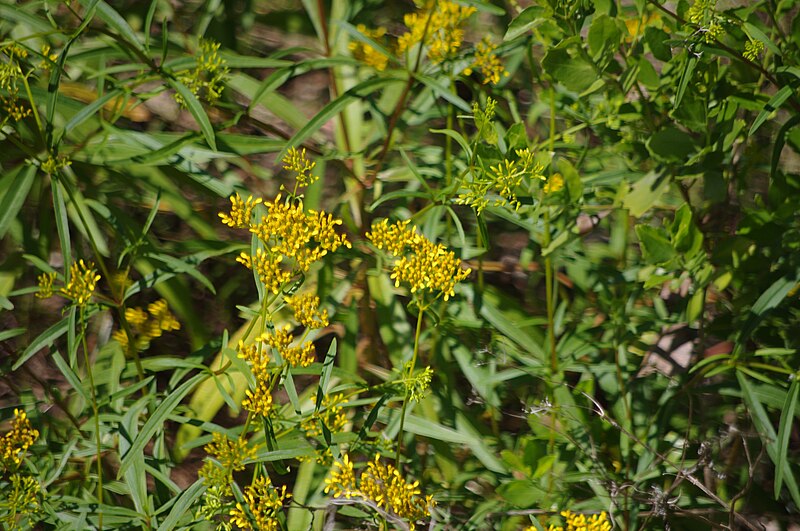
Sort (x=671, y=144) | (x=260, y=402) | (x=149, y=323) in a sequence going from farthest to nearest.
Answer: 1. (x=149, y=323)
2. (x=671, y=144)
3. (x=260, y=402)

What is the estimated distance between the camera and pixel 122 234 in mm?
1722

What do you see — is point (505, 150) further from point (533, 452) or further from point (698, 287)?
point (533, 452)

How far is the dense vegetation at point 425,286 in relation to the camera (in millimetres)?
1260

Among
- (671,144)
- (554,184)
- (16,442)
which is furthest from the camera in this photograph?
(554,184)

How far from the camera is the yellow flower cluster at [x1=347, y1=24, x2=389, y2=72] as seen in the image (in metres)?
1.85

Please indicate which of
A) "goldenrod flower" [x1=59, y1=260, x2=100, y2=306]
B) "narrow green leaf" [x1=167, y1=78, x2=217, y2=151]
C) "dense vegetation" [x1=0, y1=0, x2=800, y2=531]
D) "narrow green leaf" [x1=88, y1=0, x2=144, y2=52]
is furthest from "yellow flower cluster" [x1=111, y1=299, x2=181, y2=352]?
"narrow green leaf" [x1=88, y1=0, x2=144, y2=52]

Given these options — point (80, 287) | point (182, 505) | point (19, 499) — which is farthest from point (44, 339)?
point (182, 505)

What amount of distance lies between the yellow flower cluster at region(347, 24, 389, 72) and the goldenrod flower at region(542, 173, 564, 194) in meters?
0.53

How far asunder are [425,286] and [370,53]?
36.6 inches

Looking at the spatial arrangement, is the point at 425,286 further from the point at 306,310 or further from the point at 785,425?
the point at 785,425

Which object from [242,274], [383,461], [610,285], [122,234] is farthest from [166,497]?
[610,285]

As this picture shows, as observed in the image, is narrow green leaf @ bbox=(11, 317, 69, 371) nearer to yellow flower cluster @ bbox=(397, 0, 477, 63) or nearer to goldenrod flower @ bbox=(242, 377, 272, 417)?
goldenrod flower @ bbox=(242, 377, 272, 417)


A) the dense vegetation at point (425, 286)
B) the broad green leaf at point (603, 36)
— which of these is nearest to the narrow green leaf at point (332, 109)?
the dense vegetation at point (425, 286)

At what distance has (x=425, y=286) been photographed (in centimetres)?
120
